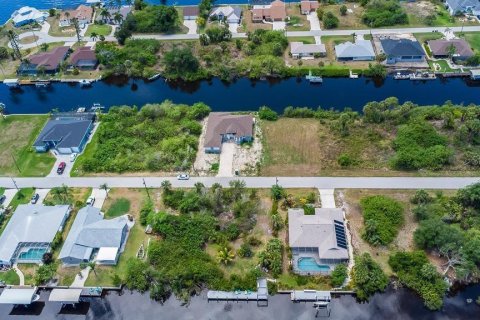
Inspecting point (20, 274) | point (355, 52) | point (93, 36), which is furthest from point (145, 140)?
point (355, 52)

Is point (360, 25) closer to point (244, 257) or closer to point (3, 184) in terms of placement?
point (244, 257)

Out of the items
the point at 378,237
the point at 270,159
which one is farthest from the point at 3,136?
the point at 378,237

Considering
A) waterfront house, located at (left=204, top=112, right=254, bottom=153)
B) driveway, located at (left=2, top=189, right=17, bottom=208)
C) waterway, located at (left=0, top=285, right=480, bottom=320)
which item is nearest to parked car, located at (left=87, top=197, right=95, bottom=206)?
driveway, located at (left=2, top=189, right=17, bottom=208)

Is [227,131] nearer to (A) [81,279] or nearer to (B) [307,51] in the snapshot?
(B) [307,51]

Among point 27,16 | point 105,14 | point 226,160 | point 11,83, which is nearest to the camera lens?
point 226,160

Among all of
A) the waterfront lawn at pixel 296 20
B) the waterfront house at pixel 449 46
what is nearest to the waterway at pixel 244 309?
the waterfront house at pixel 449 46

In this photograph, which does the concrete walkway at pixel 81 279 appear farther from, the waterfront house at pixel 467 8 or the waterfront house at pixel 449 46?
the waterfront house at pixel 467 8

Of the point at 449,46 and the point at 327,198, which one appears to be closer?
the point at 327,198

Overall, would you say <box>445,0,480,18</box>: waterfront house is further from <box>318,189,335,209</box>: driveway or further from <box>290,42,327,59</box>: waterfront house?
<box>318,189,335,209</box>: driveway
